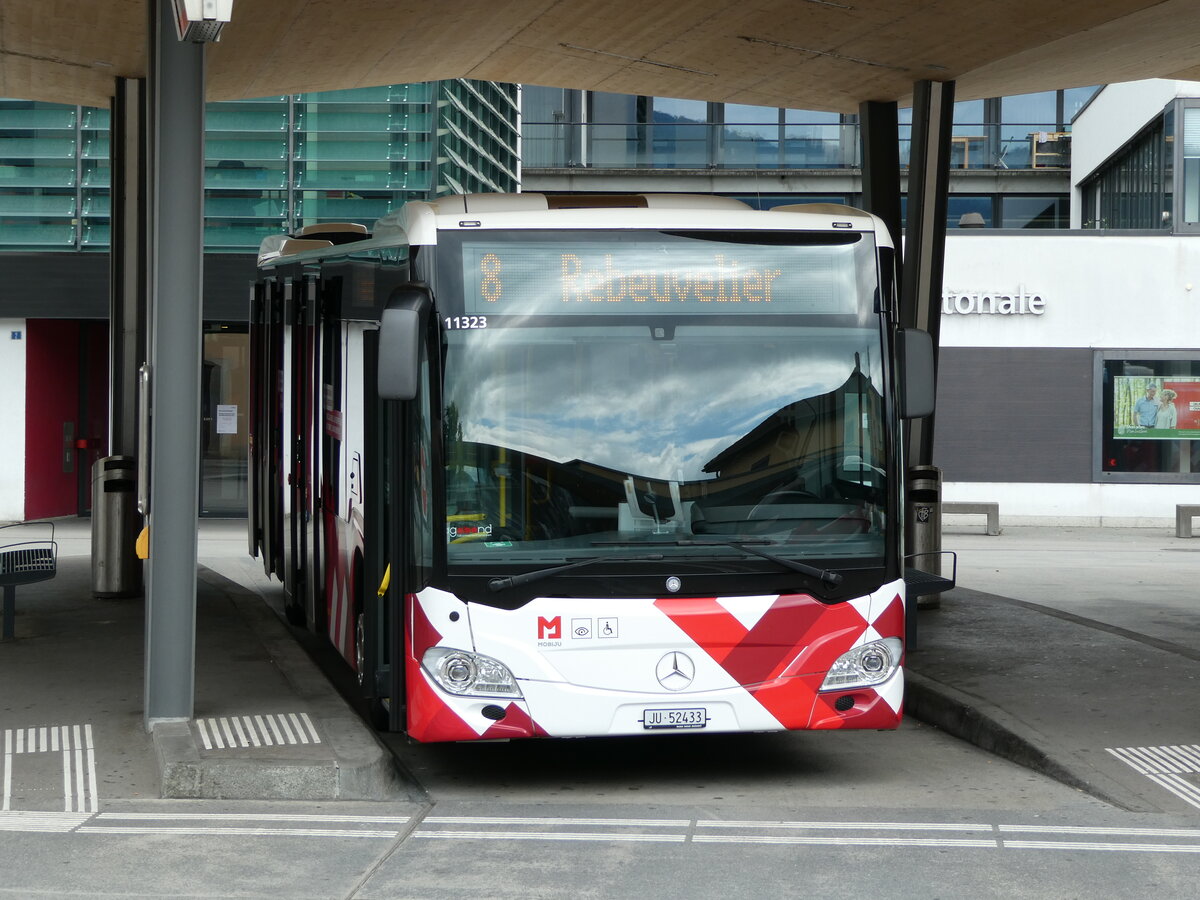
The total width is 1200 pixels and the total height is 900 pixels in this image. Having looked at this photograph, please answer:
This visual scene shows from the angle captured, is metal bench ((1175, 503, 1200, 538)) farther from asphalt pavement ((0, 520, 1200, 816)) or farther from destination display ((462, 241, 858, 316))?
destination display ((462, 241, 858, 316))

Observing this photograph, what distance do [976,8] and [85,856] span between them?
979 cm

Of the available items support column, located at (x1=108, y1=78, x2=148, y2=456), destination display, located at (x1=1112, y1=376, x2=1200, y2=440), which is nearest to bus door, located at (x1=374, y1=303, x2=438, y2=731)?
support column, located at (x1=108, y1=78, x2=148, y2=456)

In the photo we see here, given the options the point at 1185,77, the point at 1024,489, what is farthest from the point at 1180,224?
the point at 1185,77

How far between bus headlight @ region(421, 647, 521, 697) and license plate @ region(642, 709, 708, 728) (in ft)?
2.09

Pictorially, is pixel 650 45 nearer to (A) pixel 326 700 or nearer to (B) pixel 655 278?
(B) pixel 655 278

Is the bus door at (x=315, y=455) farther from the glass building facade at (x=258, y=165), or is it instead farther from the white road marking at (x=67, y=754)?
the glass building facade at (x=258, y=165)

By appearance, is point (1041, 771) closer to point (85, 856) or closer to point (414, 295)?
point (414, 295)

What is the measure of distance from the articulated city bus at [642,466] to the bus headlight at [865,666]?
11 mm

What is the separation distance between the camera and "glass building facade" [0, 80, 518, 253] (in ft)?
76.9

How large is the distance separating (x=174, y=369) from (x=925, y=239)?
8555 mm

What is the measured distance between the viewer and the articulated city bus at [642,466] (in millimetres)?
7656

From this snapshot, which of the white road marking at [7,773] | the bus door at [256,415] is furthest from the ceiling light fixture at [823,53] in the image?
the white road marking at [7,773]

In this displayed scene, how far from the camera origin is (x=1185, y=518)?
2502cm

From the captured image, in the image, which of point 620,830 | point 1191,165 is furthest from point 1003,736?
point 1191,165
